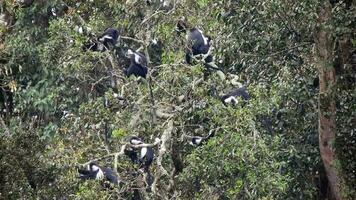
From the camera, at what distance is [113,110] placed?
20.2 ft

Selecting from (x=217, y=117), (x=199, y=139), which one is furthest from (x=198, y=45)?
(x=199, y=139)

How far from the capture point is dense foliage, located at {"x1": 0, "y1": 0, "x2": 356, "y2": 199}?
4801 mm

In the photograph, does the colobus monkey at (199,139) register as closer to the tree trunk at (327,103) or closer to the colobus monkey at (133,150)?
the colobus monkey at (133,150)

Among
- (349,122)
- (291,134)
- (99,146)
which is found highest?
(349,122)

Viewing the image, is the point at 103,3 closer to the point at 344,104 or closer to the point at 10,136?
the point at 10,136

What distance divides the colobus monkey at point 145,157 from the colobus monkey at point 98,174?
0.83ft

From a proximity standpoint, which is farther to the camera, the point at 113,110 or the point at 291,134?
the point at 113,110

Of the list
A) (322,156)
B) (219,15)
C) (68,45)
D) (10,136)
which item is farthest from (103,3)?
(322,156)

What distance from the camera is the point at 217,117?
5.35 meters

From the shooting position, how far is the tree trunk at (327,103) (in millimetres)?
4570

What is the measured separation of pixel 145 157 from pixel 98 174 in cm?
40

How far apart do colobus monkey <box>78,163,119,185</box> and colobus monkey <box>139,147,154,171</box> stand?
25 centimetres

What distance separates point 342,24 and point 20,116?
6088mm

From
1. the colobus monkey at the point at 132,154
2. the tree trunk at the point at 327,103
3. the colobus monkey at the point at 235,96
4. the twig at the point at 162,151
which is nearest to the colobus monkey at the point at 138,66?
the twig at the point at 162,151
